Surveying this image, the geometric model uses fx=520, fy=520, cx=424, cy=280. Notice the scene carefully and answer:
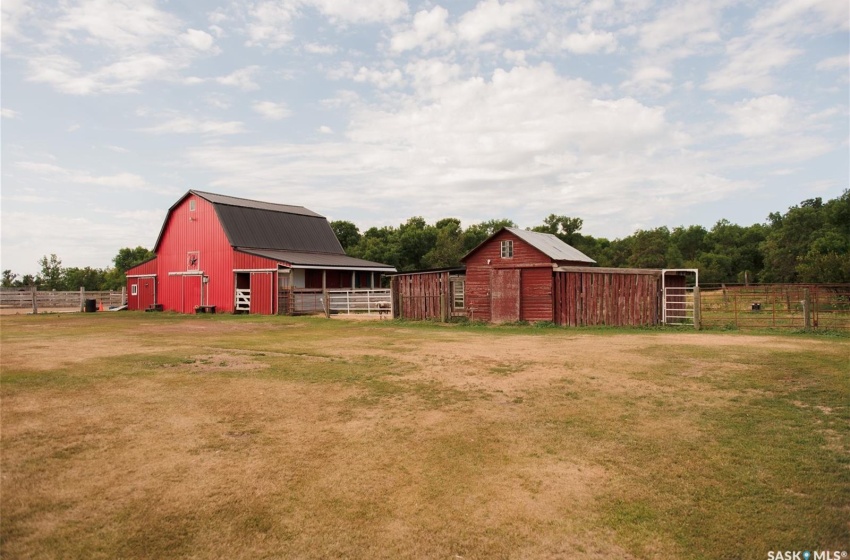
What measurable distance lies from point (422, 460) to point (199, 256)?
34.8m

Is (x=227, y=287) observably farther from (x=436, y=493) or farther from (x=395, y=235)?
(x=395, y=235)

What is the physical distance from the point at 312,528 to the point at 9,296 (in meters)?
53.3

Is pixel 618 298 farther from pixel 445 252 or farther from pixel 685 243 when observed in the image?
pixel 685 243

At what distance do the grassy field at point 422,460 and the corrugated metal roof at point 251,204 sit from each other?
2831cm

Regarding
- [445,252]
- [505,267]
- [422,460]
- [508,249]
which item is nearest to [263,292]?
[505,267]

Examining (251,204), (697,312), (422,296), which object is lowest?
(697,312)

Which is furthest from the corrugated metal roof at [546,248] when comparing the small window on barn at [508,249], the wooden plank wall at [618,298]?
the wooden plank wall at [618,298]

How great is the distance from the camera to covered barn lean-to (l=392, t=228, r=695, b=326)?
72.8 feet

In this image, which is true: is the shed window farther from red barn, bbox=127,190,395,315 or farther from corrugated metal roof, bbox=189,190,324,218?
corrugated metal roof, bbox=189,190,324,218

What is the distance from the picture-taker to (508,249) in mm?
24891

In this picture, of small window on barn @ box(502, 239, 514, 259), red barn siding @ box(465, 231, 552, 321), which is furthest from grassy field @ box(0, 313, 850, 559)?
small window on barn @ box(502, 239, 514, 259)

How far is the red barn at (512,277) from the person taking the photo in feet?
77.8

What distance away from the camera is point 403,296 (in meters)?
27.1

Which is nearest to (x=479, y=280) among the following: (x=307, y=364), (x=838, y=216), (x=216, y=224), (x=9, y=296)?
(x=307, y=364)
